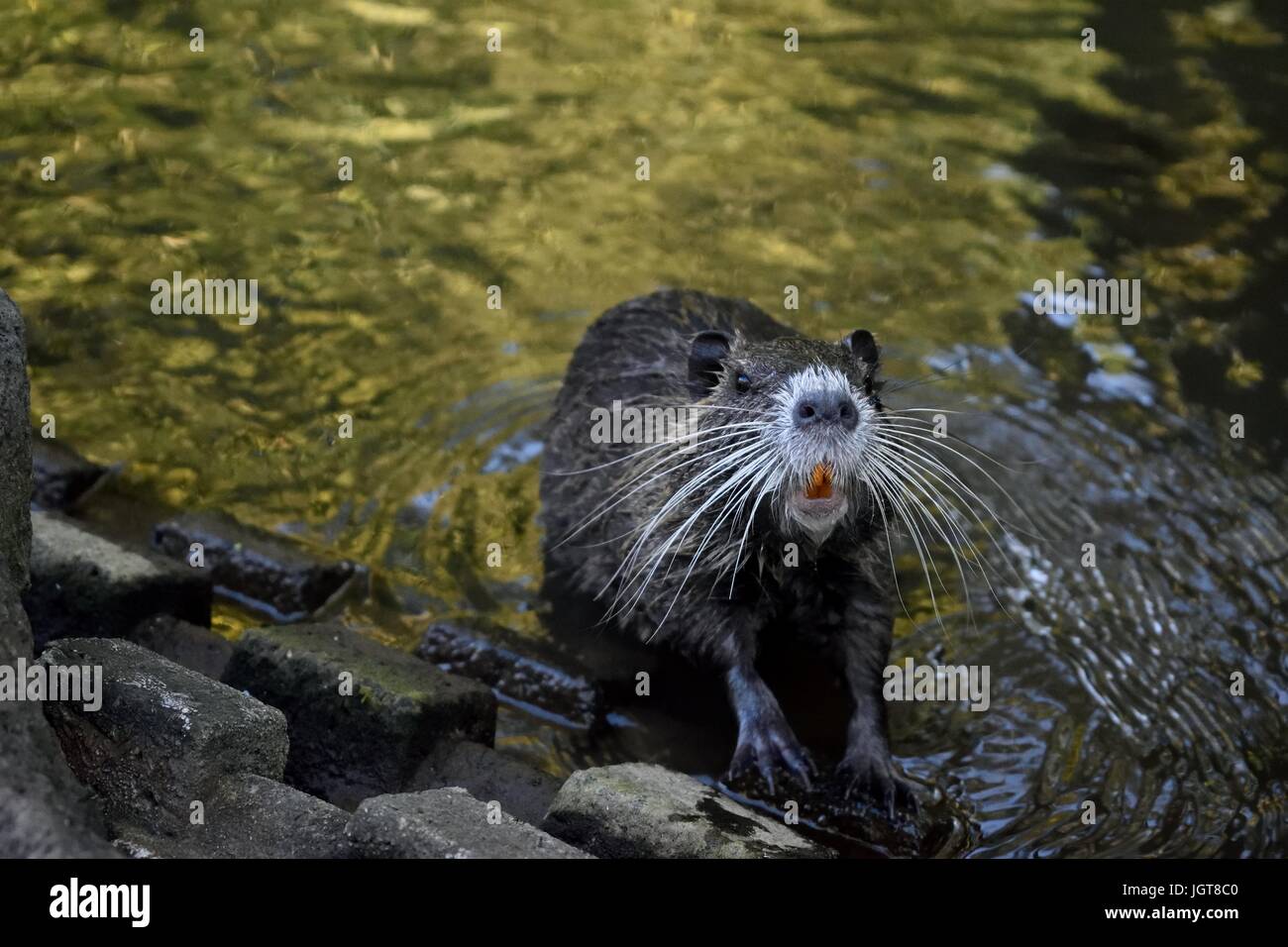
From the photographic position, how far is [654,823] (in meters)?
4.61

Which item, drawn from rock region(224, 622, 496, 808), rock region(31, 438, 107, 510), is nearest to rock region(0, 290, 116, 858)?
rock region(224, 622, 496, 808)

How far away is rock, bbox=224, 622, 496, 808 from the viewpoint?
5.13 meters

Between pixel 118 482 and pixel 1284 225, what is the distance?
632 centimetres

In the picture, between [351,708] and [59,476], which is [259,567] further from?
[351,708]

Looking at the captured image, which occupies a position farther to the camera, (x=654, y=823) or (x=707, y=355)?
(x=707, y=355)

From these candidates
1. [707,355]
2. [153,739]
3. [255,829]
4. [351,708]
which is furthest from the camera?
[707,355]

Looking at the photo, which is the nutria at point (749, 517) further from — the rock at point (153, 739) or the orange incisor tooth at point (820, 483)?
the rock at point (153, 739)

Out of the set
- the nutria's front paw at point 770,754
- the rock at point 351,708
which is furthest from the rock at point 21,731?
the nutria's front paw at point 770,754

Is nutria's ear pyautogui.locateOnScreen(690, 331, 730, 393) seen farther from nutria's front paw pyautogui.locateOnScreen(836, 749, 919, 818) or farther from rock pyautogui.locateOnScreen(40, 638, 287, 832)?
rock pyautogui.locateOnScreen(40, 638, 287, 832)

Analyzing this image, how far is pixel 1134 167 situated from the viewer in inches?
371

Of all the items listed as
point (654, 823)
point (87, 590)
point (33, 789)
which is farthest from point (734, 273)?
point (33, 789)

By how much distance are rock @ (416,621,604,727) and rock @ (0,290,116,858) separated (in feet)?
6.38

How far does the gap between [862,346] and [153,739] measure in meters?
2.74

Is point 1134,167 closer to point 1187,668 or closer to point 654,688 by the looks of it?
point 1187,668
